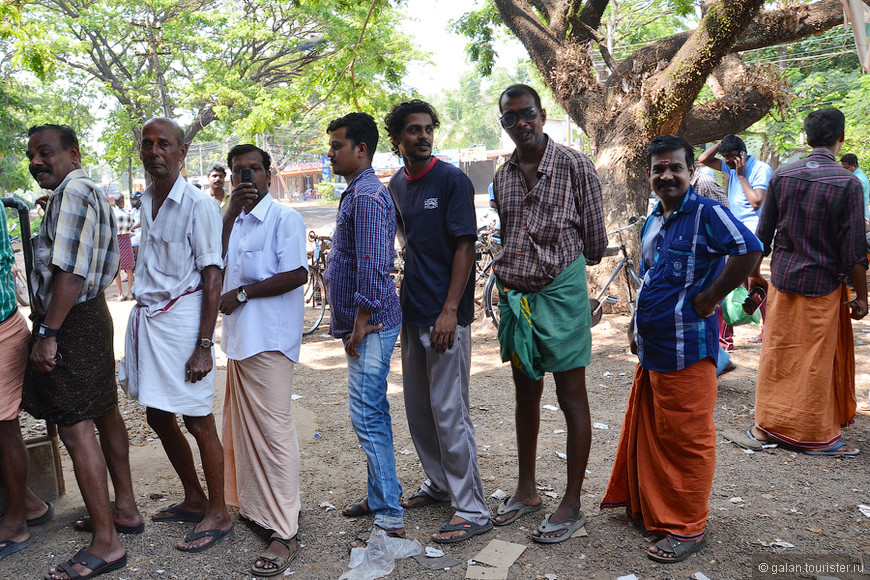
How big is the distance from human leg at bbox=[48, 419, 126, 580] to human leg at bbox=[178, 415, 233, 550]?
32 cm

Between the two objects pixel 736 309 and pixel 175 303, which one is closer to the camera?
pixel 175 303

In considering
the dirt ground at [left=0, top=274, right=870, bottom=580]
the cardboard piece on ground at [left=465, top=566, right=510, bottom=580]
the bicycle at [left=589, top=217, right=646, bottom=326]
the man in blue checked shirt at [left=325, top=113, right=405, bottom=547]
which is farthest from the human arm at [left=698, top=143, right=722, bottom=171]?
the cardboard piece on ground at [left=465, top=566, right=510, bottom=580]

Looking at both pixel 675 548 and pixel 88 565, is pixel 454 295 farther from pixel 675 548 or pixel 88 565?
pixel 88 565

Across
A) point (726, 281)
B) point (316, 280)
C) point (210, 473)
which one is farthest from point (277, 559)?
point (316, 280)

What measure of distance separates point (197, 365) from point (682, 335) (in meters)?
2.30

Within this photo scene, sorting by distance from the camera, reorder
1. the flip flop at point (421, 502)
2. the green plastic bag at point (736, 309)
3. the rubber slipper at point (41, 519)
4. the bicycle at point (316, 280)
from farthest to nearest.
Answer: the bicycle at point (316, 280) < the green plastic bag at point (736, 309) < the flip flop at point (421, 502) < the rubber slipper at point (41, 519)

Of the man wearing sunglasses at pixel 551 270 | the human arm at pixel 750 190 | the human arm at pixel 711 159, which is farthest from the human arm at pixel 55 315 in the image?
the human arm at pixel 750 190

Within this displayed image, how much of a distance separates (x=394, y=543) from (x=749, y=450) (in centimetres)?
264

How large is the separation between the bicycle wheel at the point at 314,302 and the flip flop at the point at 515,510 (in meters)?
5.82

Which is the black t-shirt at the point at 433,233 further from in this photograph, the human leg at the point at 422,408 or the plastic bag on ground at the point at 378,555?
the plastic bag on ground at the point at 378,555

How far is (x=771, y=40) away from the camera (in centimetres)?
801

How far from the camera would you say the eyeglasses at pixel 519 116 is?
3328 millimetres

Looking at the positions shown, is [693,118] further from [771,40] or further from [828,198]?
[828,198]

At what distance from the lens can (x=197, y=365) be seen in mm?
3219
